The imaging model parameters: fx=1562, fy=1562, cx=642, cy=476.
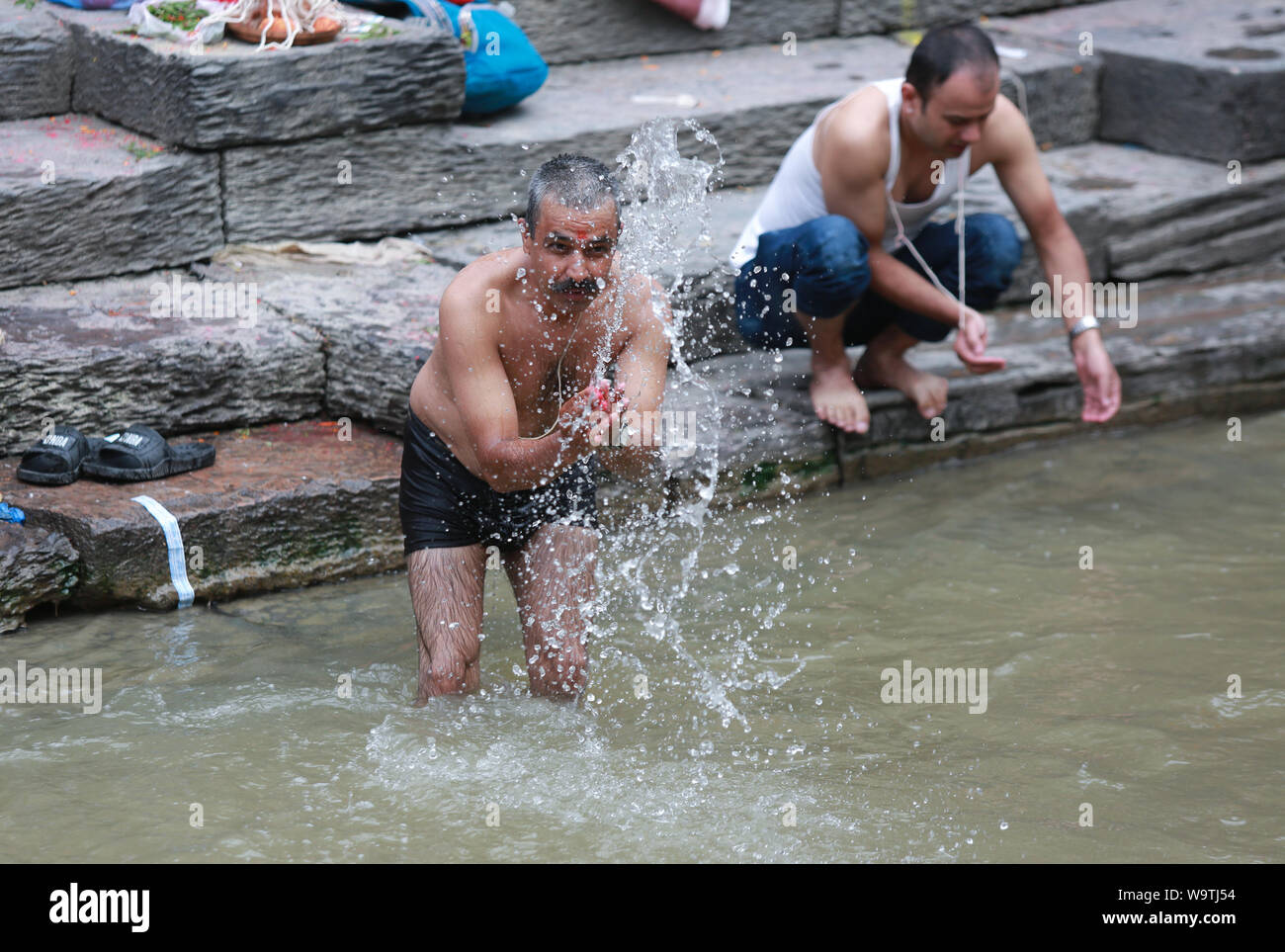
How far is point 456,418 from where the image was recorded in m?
3.78

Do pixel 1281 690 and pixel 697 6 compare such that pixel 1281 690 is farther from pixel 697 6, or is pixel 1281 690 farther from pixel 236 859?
pixel 697 6

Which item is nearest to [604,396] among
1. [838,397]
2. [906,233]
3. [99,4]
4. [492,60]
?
[838,397]

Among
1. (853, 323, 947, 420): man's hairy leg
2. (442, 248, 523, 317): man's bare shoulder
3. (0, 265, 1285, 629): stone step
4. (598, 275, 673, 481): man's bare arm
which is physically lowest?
(0, 265, 1285, 629): stone step

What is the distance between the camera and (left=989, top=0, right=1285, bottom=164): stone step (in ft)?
22.2

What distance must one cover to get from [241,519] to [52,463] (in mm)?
556

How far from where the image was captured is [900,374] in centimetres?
548

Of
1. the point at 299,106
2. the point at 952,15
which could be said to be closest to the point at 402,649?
the point at 299,106

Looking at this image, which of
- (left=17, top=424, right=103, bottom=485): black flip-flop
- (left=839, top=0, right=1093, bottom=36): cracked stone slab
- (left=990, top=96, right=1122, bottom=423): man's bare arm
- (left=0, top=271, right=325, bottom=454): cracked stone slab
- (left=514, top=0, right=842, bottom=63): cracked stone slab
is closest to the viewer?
(left=17, top=424, right=103, bottom=485): black flip-flop

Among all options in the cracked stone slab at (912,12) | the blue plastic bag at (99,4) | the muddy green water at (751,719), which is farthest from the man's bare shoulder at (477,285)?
the cracked stone slab at (912,12)

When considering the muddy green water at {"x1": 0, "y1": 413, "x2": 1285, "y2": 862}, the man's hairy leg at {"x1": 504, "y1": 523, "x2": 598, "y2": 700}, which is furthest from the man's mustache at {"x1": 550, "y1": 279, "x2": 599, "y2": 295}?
the muddy green water at {"x1": 0, "y1": 413, "x2": 1285, "y2": 862}

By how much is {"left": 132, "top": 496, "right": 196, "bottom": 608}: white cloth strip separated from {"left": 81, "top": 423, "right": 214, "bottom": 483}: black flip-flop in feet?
0.40

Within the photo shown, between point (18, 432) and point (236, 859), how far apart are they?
2.01 metres

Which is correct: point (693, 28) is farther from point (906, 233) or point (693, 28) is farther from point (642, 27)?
point (906, 233)

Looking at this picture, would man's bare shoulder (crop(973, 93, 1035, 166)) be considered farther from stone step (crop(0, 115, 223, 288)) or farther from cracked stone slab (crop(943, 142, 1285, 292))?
stone step (crop(0, 115, 223, 288))
